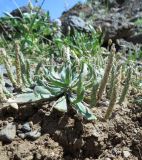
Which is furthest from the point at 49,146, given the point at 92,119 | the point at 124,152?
the point at 124,152

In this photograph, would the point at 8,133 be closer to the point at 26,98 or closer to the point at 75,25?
the point at 26,98

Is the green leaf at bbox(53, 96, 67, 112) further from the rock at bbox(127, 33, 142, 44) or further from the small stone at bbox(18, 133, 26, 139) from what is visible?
the rock at bbox(127, 33, 142, 44)

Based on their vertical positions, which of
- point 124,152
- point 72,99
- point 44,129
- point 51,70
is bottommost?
point 124,152

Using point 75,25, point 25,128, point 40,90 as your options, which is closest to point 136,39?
point 75,25

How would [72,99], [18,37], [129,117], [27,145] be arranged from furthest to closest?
[18,37] → [129,117] → [72,99] → [27,145]

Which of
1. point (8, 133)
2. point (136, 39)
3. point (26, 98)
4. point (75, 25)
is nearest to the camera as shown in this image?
point (8, 133)

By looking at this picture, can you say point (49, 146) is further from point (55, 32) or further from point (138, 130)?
point (55, 32)

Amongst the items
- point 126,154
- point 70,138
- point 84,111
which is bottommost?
point 126,154
